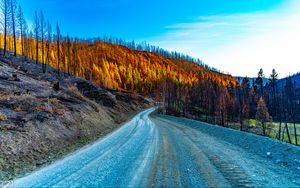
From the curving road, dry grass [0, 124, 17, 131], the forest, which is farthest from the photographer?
the forest

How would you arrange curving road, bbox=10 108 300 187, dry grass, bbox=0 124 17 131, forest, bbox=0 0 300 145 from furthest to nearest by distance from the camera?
forest, bbox=0 0 300 145, dry grass, bbox=0 124 17 131, curving road, bbox=10 108 300 187

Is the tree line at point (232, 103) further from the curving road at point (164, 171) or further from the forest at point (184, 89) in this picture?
the curving road at point (164, 171)

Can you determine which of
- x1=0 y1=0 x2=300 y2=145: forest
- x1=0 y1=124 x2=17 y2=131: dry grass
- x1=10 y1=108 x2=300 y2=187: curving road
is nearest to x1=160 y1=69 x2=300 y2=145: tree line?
x1=0 y1=0 x2=300 y2=145: forest

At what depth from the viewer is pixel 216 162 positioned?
12.5 meters

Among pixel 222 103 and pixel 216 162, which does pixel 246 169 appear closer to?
pixel 216 162

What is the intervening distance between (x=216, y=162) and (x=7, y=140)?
10243mm

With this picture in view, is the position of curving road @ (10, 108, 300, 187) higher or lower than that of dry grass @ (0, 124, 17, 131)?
lower

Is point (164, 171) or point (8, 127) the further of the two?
point (8, 127)

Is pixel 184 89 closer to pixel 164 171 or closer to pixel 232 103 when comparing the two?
pixel 232 103

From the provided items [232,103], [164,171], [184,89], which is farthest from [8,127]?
[184,89]

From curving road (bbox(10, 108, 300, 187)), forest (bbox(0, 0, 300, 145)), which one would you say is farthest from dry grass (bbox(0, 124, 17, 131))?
forest (bbox(0, 0, 300, 145))

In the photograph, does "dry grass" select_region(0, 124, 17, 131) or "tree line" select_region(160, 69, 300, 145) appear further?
"tree line" select_region(160, 69, 300, 145)

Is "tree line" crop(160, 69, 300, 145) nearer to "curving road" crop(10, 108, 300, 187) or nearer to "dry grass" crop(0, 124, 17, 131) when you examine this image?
"dry grass" crop(0, 124, 17, 131)

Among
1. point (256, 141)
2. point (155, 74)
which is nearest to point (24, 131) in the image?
point (256, 141)
